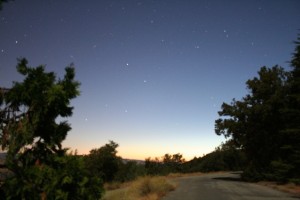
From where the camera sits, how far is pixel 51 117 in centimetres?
507

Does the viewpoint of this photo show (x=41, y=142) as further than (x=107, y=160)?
No

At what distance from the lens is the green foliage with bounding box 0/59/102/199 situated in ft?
15.1

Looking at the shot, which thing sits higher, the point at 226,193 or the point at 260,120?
the point at 260,120

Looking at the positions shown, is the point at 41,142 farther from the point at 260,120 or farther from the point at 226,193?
the point at 260,120

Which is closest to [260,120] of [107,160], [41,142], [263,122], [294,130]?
[263,122]

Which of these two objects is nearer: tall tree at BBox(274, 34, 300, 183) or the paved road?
the paved road

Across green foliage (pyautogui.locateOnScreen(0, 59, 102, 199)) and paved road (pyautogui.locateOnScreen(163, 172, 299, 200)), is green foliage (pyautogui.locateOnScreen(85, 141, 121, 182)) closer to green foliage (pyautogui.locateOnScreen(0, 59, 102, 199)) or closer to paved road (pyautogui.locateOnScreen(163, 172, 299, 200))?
paved road (pyautogui.locateOnScreen(163, 172, 299, 200))

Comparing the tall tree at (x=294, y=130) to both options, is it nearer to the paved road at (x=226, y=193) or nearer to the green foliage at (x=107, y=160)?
the paved road at (x=226, y=193)

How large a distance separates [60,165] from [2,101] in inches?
53.9

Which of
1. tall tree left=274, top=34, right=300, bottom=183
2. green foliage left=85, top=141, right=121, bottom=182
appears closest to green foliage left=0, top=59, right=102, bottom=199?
tall tree left=274, top=34, right=300, bottom=183

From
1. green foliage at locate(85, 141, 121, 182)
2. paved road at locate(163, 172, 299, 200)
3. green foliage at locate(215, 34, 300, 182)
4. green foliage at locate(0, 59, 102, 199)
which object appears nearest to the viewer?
green foliage at locate(0, 59, 102, 199)

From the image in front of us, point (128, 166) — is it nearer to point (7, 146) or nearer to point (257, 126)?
point (257, 126)

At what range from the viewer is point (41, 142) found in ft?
16.5

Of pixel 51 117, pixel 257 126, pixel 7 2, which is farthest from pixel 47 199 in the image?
pixel 257 126
